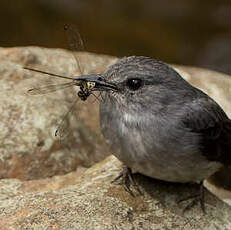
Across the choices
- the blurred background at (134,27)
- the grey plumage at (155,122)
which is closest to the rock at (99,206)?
the grey plumage at (155,122)

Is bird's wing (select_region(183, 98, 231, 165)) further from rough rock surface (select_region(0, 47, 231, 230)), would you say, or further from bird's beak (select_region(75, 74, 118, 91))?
bird's beak (select_region(75, 74, 118, 91))

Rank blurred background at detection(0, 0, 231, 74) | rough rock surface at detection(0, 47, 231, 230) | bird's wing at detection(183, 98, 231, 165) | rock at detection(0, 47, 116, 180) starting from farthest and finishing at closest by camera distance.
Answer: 1. blurred background at detection(0, 0, 231, 74)
2. rock at detection(0, 47, 116, 180)
3. bird's wing at detection(183, 98, 231, 165)
4. rough rock surface at detection(0, 47, 231, 230)

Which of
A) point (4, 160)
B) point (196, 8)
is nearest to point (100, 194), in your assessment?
point (4, 160)

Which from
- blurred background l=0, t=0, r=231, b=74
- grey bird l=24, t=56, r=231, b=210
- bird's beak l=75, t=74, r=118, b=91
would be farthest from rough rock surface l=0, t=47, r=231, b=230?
blurred background l=0, t=0, r=231, b=74

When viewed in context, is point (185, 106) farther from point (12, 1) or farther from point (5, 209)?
point (12, 1)

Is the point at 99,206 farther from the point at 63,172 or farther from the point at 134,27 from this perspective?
the point at 134,27
